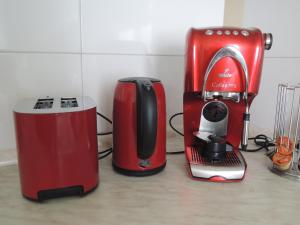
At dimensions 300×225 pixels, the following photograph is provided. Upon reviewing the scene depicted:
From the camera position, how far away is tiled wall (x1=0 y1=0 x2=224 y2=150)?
689mm

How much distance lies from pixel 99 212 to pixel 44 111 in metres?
0.20

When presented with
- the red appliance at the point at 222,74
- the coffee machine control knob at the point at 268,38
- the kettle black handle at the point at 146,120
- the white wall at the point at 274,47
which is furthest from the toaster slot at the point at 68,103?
the white wall at the point at 274,47

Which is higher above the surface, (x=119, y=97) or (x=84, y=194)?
(x=119, y=97)

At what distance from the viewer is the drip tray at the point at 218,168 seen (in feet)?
1.91

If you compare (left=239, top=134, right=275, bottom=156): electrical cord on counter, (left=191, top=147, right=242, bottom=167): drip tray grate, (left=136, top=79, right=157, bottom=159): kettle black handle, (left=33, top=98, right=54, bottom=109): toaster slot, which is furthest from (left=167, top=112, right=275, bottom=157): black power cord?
(left=33, top=98, right=54, bottom=109): toaster slot

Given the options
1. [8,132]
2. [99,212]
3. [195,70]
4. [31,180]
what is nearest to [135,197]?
[99,212]

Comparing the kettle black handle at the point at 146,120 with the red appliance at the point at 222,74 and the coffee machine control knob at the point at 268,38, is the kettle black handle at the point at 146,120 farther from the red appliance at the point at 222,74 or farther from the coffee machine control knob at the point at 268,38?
the coffee machine control knob at the point at 268,38

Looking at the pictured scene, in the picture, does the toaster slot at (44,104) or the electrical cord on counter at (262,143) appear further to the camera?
the electrical cord on counter at (262,143)

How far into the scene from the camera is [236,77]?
577 millimetres

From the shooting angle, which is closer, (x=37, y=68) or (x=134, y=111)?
(x=134, y=111)

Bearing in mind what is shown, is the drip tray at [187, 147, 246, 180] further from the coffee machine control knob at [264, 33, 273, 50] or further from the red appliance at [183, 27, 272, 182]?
the coffee machine control knob at [264, 33, 273, 50]

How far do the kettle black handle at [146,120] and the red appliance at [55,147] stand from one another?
0.09 metres

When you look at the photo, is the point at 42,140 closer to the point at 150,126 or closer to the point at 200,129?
the point at 150,126

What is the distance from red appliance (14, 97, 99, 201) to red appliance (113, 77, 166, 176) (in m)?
0.09
